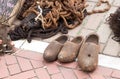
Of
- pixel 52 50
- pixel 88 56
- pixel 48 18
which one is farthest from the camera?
pixel 48 18

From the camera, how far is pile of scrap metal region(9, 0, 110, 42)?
4.06 m

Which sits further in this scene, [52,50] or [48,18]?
[48,18]

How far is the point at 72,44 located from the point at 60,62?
217mm

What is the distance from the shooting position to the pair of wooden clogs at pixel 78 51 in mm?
3545

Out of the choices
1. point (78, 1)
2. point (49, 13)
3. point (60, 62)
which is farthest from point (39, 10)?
point (60, 62)

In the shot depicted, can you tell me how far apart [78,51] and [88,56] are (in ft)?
0.63

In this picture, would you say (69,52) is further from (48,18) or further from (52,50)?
(48,18)

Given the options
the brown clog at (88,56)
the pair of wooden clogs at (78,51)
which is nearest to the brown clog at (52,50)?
the pair of wooden clogs at (78,51)

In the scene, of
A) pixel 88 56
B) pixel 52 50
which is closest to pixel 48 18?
pixel 52 50

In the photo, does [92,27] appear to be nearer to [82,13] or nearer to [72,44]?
[82,13]

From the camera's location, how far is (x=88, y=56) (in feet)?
11.7

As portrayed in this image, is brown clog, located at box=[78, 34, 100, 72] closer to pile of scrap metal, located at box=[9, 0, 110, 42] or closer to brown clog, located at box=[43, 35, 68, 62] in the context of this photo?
brown clog, located at box=[43, 35, 68, 62]

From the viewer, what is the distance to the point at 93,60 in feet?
11.6

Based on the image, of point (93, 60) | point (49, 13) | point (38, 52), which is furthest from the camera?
point (49, 13)
